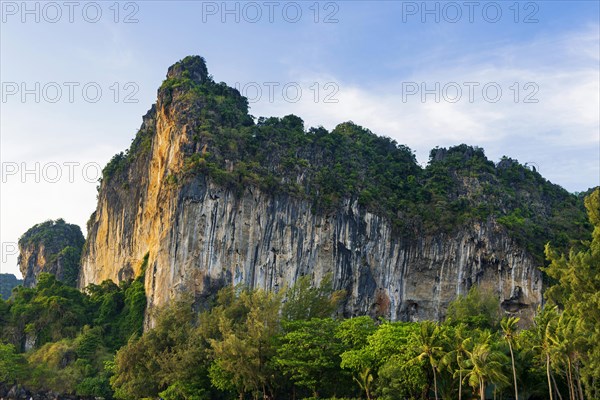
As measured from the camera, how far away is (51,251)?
8181 cm

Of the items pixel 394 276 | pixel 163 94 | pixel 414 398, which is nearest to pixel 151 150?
pixel 163 94

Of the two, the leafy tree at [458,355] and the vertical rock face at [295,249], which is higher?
the vertical rock face at [295,249]

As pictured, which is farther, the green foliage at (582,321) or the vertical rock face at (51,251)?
the vertical rock face at (51,251)

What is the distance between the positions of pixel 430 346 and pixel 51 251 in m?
62.9

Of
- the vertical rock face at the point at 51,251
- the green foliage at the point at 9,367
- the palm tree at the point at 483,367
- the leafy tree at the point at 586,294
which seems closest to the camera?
the leafy tree at the point at 586,294

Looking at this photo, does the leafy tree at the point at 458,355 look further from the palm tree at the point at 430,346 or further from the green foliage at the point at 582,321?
the green foliage at the point at 582,321

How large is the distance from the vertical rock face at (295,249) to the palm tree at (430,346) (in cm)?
2173

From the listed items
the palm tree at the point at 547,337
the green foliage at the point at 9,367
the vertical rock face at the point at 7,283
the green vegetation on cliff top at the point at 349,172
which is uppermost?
the green vegetation on cliff top at the point at 349,172

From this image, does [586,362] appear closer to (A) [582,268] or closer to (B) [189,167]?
(A) [582,268]

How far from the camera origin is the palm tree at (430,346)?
98.9ft

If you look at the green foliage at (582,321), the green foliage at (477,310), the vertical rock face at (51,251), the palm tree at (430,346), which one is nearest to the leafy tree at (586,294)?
the green foliage at (582,321)

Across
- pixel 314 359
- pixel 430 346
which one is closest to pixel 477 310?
pixel 314 359

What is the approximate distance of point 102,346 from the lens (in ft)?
165

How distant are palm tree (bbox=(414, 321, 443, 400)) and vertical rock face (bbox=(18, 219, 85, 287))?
56.7m
